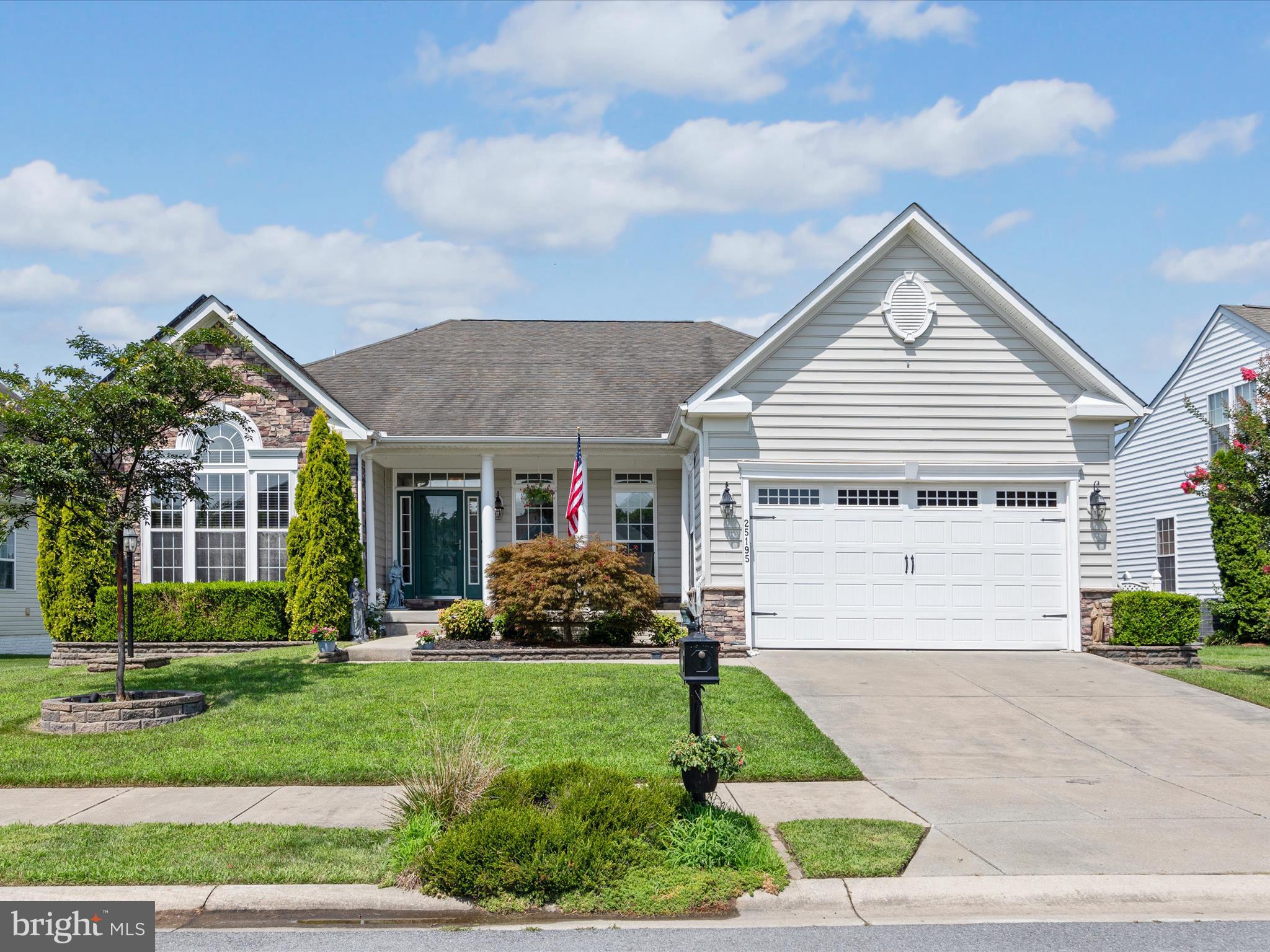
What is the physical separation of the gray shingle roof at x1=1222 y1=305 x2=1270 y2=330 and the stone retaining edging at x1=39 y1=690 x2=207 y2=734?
2130 cm

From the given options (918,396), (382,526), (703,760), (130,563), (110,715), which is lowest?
(110,715)

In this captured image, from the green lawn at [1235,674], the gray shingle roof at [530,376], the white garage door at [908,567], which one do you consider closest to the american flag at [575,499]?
the gray shingle roof at [530,376]

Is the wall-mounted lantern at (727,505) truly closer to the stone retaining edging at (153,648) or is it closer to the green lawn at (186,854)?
the stone retaining edging at (153,648)

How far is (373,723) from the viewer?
33.6 ft

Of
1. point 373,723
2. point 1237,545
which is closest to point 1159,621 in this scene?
point 1237,545

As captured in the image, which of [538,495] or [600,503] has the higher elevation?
[538,495]

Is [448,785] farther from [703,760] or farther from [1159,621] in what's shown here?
[1159,621]

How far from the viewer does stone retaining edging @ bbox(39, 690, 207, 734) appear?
10.2 m

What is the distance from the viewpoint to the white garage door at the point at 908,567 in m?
15.2

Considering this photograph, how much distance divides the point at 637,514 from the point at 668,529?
0.65 metres

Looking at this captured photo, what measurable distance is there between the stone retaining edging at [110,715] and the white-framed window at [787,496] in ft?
26.8

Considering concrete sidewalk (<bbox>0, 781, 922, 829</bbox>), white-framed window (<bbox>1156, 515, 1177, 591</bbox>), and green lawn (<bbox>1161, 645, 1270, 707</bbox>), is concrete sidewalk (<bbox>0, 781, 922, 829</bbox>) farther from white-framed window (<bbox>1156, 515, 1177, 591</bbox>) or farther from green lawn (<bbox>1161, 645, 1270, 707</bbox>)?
white-framed window (<bbox>1156, 515, 1177, 591</bbox>)

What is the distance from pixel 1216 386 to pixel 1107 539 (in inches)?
411

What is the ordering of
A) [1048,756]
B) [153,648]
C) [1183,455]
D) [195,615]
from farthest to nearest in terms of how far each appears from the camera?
[1183,455], [195,615], [153,648], [1048,756]
